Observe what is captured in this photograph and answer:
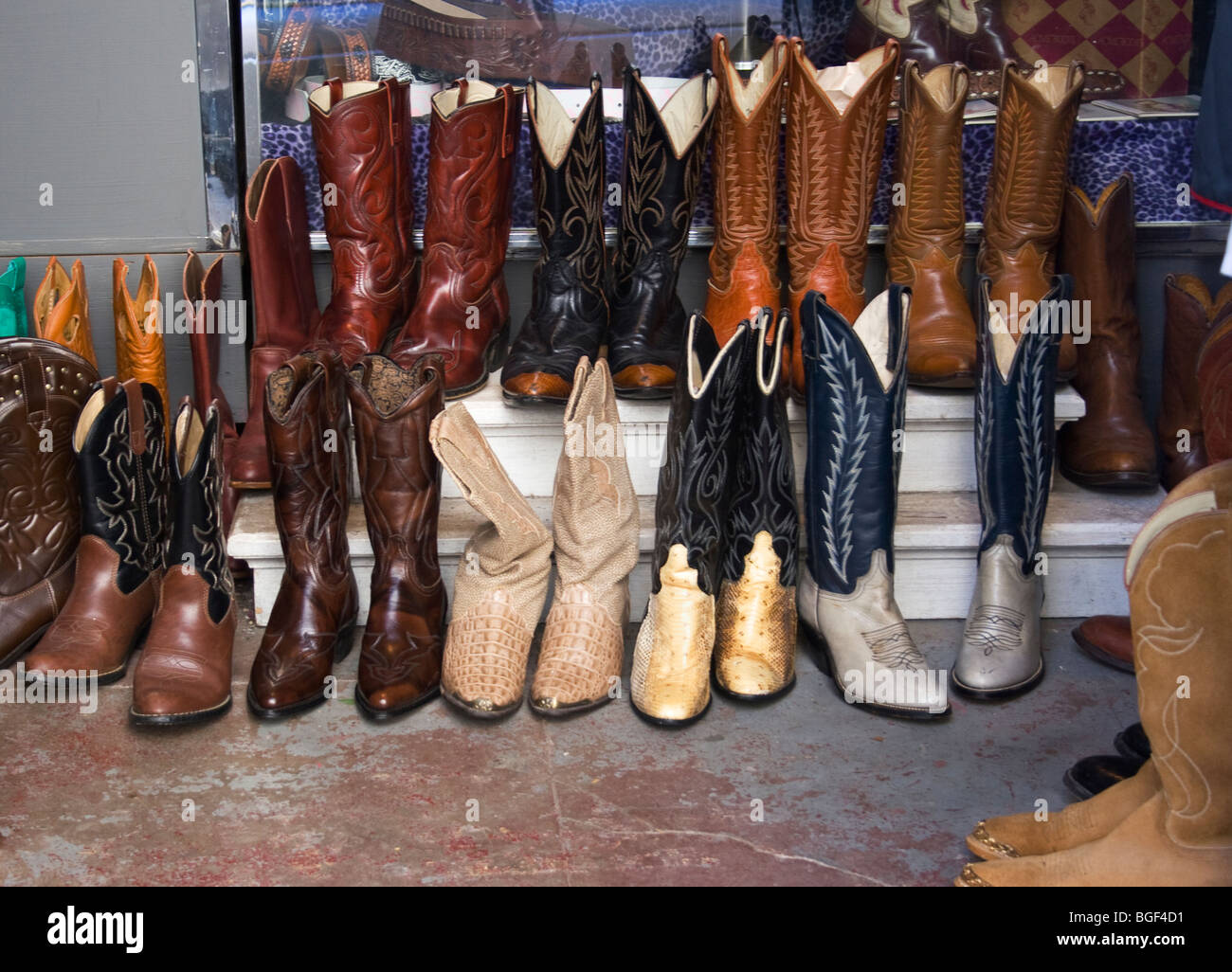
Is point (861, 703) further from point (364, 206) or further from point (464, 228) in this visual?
point (364, 206)

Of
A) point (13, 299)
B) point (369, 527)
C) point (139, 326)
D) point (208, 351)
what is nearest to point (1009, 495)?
point (369, 527)

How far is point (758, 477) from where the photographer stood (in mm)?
2322

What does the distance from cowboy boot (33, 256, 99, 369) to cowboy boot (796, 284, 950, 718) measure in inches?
65.5

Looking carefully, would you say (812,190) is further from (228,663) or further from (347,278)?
(228,663)

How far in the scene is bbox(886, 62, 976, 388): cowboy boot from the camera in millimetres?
2695

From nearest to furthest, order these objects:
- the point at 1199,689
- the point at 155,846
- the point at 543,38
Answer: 1. the point at 1199,689
2. the point at 155,846
3. the point at 543,38

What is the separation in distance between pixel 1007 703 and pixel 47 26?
2699 millimetres

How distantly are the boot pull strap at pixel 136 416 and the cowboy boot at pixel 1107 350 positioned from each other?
2090mm

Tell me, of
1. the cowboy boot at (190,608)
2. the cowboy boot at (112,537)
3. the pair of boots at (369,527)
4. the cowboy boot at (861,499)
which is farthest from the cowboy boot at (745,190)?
the cowboy boot at (112,537)

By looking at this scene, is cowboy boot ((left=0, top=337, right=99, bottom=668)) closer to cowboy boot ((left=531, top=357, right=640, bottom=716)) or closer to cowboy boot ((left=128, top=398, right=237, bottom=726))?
cowboy boot ((left=128, top=398, right=237, bottom=726))

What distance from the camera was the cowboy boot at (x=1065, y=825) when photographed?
5.63 feet

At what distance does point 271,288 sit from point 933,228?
1563 mm

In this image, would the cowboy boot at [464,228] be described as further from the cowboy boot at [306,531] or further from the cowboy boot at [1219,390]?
the cowboy boot at [1219,390]

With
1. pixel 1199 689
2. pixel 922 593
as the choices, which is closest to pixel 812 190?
pixel 922 593
